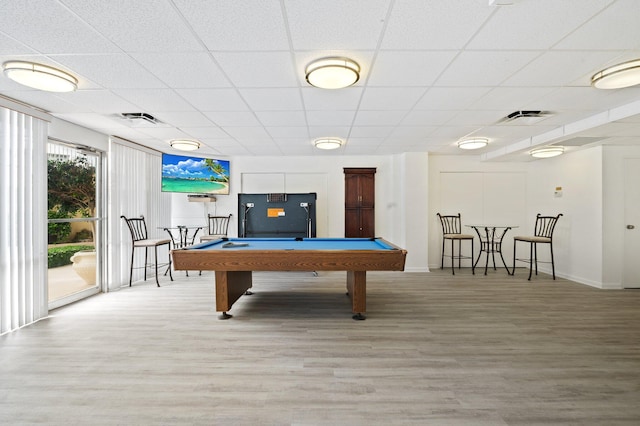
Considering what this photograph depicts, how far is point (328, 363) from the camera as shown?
236 centimetres

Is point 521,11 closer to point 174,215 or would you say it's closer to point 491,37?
point 491,37

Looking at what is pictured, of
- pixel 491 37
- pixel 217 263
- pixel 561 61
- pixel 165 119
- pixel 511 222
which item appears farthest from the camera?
pixel 511 222

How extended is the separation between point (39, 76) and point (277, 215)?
432cm

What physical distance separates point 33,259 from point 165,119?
7.75 feet

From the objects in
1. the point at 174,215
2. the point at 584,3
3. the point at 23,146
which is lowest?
the point at 174,215

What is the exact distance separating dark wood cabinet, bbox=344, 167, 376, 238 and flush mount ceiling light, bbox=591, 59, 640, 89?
14.0 feet

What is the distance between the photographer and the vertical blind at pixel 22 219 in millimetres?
3088

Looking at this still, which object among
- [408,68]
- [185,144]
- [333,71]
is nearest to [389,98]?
[408,68]

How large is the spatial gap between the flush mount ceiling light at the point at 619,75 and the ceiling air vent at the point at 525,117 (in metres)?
1.01

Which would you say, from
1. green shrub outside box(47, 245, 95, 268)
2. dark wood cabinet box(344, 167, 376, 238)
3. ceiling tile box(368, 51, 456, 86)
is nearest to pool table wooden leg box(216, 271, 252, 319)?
ceiling tile box(368, 51, 456, 86)

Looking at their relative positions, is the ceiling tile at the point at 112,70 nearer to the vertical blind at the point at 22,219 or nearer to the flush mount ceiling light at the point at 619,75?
the vertical blind at the point at 22,219

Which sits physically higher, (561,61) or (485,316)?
(561,61)

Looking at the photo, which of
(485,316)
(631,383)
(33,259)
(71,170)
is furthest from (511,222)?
(71,170)

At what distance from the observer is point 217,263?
3.16 m
